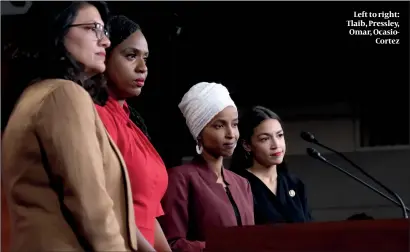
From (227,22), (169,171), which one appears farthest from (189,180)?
(227,22)

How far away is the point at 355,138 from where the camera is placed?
398 cm

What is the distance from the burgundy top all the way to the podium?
641 millimetres

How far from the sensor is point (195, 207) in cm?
257

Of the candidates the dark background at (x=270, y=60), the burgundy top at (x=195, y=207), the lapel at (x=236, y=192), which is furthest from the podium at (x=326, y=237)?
the dark background at (x=270, y=60)

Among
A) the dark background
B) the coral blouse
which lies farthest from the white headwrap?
the coral blouse

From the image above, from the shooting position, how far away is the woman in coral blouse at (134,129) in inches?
84.1

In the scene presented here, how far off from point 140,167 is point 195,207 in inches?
19.3

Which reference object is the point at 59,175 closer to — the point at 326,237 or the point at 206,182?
the point at 326,237

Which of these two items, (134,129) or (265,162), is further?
(265,162)

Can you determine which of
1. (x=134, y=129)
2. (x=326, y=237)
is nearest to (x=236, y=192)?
(x=134, y=129)

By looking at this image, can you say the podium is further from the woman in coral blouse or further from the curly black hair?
the curly black hair

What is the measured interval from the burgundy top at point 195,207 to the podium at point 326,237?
0.64 meters

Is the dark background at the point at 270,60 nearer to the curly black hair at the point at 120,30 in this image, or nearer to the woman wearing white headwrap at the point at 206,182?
the woman wearing white headwrap at the point at 206,182

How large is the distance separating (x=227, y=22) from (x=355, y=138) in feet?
3.23
